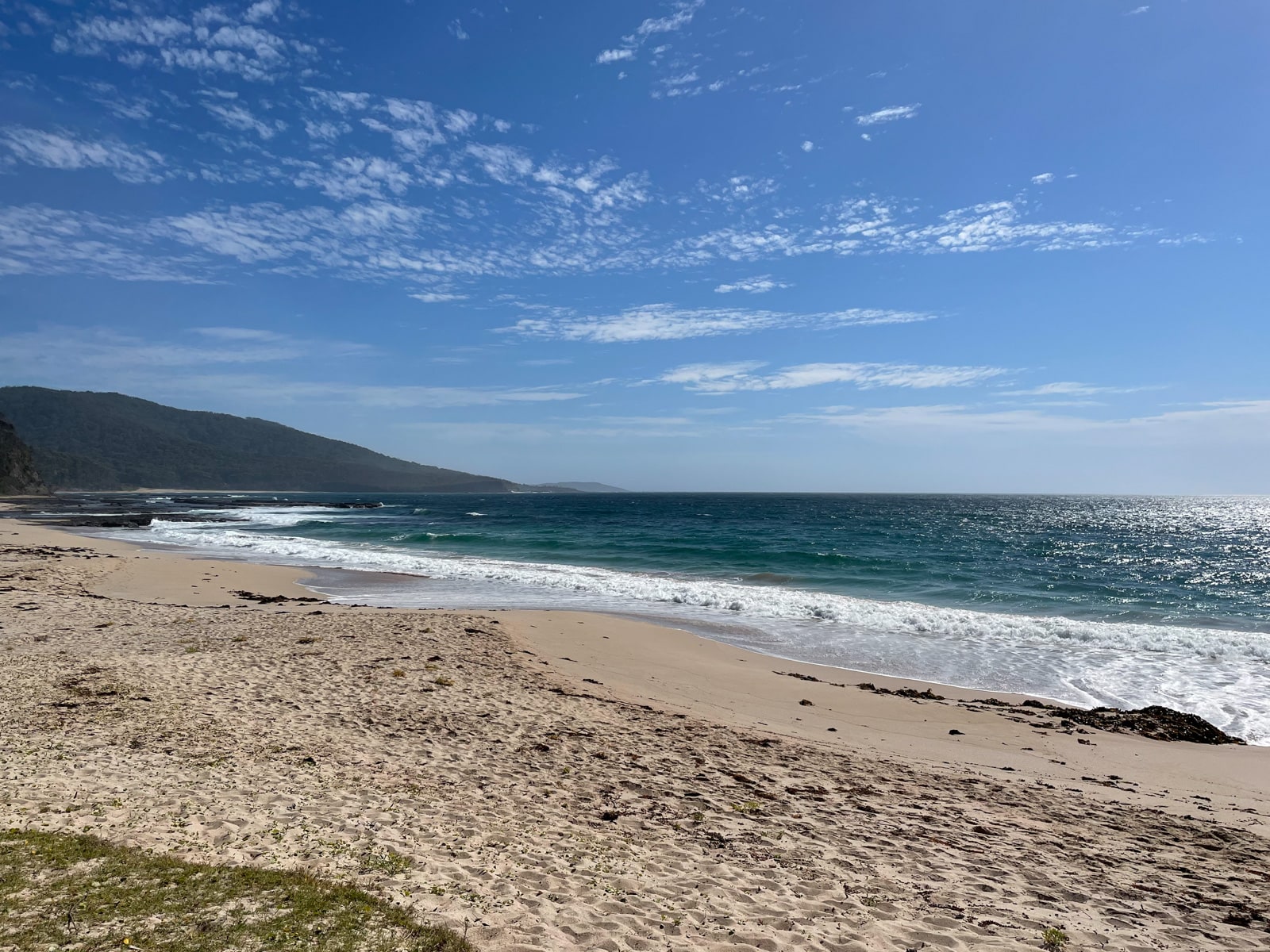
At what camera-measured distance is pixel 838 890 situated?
17.1ft

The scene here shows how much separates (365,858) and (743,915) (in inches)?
112

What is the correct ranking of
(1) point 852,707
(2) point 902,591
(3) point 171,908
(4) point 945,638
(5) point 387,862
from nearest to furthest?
(3) point 171,908 → (5) point 387,862 → (1) point 852,707 → (4) point 945,638 → (2) point 902,591

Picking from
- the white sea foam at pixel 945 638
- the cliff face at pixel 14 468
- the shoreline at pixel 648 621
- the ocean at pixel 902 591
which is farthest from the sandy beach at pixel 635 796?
the cliff face at pixel 14 468

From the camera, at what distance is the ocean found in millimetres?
14703

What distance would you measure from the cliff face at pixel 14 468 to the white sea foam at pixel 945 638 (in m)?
92.6

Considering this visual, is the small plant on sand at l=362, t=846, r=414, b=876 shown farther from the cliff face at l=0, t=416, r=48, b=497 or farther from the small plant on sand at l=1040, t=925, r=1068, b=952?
the cliff face at l=0, t=416, r=48, b=497

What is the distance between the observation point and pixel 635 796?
6.87 meters

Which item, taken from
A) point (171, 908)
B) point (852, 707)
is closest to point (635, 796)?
point (171, 908)

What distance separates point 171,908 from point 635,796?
4022 millimetres

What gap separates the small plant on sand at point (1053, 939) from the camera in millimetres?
4629

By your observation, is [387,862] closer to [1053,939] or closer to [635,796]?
[635,796]

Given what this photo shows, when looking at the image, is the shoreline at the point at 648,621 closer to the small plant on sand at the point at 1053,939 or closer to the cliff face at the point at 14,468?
the small plant on sand at the point at 1053,939

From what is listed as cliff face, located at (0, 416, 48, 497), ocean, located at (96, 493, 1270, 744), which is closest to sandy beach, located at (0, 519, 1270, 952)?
ocean, located at (96, 493, 1270, 744)

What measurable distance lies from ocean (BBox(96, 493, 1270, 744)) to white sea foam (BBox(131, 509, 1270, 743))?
7 cm
